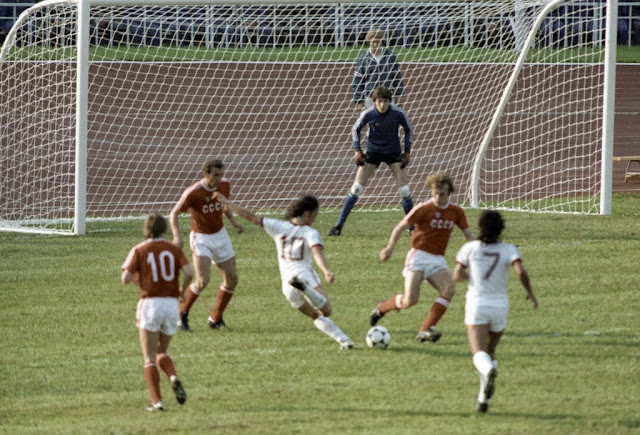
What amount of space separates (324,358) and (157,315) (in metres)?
1.86

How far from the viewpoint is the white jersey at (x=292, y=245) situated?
9320 millimetres

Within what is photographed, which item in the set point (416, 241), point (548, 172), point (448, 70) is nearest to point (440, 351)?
point (416, 241)

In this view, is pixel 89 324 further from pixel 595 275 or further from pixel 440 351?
pixel 595 275

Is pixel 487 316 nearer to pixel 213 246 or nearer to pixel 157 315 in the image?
pixel 157 315

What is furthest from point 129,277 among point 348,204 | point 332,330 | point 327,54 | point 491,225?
point 327,54

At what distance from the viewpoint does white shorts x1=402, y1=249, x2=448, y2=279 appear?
963 centimetres

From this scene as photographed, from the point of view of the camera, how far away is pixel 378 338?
9.43 meters

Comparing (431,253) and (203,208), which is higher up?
(203,208)

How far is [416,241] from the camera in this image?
9.66 metres

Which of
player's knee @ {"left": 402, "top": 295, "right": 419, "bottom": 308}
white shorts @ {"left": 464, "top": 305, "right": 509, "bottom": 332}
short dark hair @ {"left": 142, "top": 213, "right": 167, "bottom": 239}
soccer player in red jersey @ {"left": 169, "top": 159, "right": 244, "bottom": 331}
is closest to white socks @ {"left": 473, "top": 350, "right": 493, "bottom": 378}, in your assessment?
white shorts @ {"left": 464, "top": 305, "right": 509, "bottom": 332}

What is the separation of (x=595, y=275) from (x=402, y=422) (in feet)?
17.8

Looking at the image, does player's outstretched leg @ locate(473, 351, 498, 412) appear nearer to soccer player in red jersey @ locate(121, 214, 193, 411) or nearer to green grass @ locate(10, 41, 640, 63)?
soccer player in red jersey @ locate(121, 214, 193, 411)

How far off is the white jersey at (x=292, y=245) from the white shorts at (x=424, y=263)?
942 millimetres

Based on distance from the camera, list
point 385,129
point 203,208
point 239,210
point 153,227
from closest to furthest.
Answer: point 153,227 < point 239,210 < point 203,208 < point 385,129
